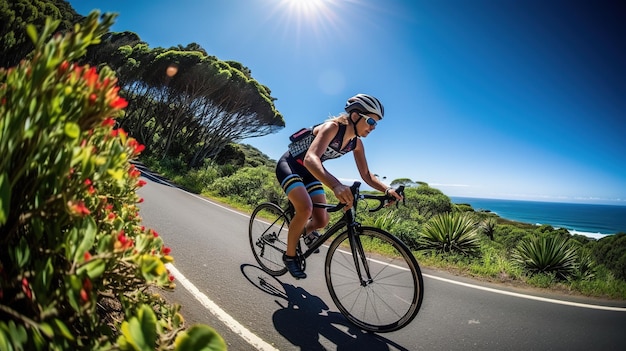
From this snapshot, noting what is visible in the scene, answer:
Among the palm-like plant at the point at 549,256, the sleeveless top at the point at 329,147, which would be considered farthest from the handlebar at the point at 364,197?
the palm-like plant at the point at 549,256

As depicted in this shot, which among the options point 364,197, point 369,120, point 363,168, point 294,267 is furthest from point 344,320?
point 369,120

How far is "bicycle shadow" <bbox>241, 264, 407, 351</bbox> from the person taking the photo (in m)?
2.45

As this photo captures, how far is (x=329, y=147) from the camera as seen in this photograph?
342 cm

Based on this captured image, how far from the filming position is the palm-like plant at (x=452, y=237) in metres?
6.52

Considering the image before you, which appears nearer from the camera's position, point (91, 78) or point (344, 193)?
point (91, 78)

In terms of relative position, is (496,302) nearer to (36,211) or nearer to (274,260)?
(274,260)

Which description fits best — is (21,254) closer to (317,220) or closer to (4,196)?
(4,196)

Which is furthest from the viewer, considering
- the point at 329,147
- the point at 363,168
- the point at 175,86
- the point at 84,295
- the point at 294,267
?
the point at 175,86

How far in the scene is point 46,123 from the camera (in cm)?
93

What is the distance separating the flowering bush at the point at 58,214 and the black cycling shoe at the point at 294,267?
2.31m

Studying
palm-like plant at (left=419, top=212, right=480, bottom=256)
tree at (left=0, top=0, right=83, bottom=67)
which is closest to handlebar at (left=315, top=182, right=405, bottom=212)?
palm-like plant at (left=419, top=212, right=480, bottom=256)

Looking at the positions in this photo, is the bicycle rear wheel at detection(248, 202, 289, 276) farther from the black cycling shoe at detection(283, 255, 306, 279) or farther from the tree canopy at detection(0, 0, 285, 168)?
the tree canopy at detection(0, 0, 285, 168)

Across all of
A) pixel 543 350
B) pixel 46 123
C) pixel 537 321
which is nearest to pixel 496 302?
pixel 537 321

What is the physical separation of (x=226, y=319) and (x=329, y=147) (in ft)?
7.15
